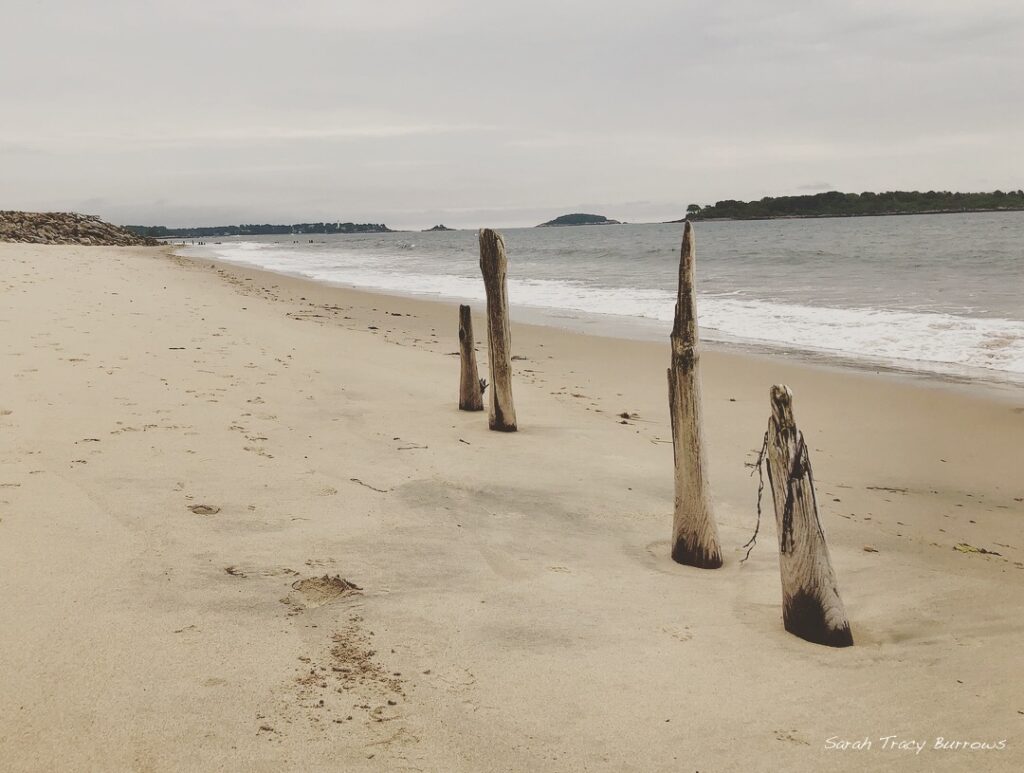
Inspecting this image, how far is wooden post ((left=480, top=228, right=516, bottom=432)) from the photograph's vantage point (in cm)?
678

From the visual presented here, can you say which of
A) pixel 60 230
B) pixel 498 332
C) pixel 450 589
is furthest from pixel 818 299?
pixel 60 230

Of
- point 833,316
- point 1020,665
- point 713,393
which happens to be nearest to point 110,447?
point 1020,665

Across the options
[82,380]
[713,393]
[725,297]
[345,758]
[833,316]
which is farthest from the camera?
[725,297]

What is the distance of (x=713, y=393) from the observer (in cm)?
934

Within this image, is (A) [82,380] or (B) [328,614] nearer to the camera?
(B) [328,614]

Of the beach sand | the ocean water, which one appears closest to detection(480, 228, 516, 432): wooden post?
the beach sand

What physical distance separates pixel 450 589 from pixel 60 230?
167 ft

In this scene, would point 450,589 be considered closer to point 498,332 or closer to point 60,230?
point 498,332

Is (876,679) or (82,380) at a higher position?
(82,380)

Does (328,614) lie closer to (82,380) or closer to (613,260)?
(82,380)

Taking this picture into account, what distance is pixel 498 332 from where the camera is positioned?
22.5 ft

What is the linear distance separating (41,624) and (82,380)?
462cm

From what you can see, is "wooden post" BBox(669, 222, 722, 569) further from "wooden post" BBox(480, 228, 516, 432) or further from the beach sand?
"wooden post" BBox(480, 228, 516, 432)

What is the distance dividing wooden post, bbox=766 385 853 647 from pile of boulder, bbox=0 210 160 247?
40864 millimetres
